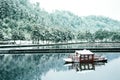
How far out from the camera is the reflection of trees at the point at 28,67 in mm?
30144

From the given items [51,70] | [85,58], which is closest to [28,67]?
[51,70]

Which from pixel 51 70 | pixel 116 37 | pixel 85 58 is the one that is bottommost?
pixel 51 70

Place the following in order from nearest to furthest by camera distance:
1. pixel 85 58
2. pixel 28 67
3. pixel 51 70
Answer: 1. pixel 51 70
2. pixel 28 67
3. pixel 85 58

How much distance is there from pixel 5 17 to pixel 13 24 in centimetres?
807

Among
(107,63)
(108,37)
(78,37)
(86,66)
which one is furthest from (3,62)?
(108,37)

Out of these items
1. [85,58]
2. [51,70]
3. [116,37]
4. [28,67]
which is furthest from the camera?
[116,37]

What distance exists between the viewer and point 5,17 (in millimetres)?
102688

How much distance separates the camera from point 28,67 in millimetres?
35719

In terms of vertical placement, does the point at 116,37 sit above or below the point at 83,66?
above

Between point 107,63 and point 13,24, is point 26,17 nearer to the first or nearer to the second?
point 13,24

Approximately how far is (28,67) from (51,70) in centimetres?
361

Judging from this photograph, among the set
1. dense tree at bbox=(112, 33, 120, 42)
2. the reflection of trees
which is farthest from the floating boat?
dense tree at bbox=(112, 33, 120, 42)

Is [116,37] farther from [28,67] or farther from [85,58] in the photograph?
[28,67]

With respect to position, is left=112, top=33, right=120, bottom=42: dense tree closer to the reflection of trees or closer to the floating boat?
the reflection of trees
